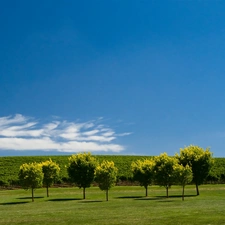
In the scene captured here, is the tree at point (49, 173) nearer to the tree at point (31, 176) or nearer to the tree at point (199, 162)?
the tree at point (31, 176)

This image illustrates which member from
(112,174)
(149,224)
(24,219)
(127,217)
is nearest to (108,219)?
(127,217)

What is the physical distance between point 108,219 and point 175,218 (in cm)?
539

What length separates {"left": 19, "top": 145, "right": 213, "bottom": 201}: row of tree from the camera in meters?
59.3

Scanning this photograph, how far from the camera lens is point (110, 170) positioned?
5894cm

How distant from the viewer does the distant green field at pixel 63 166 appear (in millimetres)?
91500

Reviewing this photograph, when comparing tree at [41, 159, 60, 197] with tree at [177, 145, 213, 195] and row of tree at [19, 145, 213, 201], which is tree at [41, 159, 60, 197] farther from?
tree at [177, 145, 213, 195]

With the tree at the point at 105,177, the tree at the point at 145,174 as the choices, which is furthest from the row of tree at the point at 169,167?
the tree at the point at 105,177

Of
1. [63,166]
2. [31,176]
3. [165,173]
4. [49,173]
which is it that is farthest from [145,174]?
[63,166]

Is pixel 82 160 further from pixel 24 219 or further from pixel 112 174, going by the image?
pixel 24 219

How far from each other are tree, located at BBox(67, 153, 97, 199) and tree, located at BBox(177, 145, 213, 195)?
17716 millimetres

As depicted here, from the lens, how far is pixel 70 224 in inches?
1135

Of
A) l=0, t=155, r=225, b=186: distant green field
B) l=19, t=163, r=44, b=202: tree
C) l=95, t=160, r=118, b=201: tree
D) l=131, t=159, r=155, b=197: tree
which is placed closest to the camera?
l=95, t=160, r=118, b=201: tree

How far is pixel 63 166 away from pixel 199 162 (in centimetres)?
4179

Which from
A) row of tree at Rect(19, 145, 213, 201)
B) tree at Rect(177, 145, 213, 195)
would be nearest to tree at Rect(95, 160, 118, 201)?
row of tree at Rect(19, 145, 213, 201)
